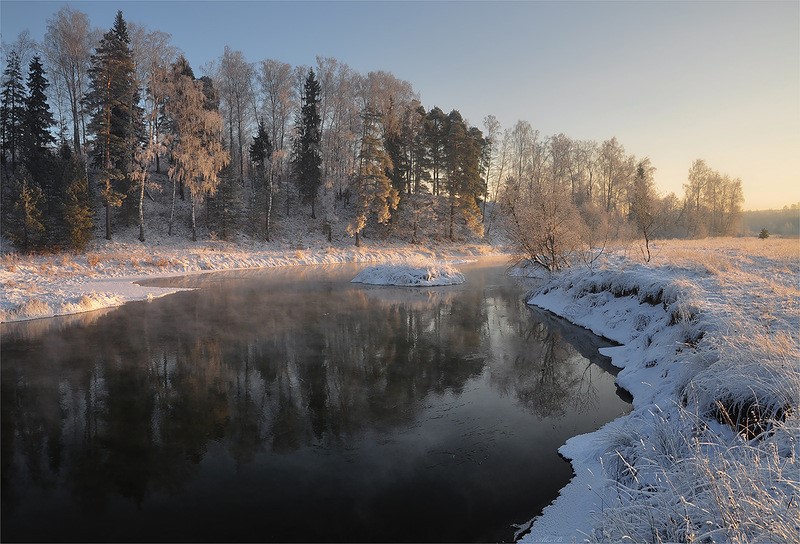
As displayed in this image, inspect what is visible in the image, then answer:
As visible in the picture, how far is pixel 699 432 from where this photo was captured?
504 centimetres

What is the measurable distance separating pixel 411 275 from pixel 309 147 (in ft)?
81.4

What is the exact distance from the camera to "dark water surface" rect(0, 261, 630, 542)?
182 inches

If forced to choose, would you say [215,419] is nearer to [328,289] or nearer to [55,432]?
[55,432]

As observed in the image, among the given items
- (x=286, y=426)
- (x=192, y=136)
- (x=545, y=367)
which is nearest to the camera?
(x=286, y=426)

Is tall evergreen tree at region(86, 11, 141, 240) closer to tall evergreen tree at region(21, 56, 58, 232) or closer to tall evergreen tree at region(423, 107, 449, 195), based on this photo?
tall evergreen tree at region(21, 56, 58, 232)

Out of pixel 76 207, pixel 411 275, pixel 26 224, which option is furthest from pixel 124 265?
pixel 411 275

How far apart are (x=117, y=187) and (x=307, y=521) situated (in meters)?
35.9

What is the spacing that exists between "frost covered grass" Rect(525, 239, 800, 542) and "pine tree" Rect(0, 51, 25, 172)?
44684mm

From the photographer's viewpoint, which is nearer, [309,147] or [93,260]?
[93,260]

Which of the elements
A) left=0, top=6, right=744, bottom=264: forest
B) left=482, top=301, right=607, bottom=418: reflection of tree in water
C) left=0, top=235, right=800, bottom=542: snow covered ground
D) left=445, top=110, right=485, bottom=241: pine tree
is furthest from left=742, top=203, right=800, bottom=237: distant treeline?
left=482, top=301, right=607, bottom=418: reflection of tree in water

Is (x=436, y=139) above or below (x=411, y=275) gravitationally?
above

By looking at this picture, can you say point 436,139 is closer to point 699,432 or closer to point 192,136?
point 192,136

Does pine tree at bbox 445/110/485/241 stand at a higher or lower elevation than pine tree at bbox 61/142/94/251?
higher

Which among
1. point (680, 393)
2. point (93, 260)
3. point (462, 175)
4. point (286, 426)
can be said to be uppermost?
point (462, 175)
